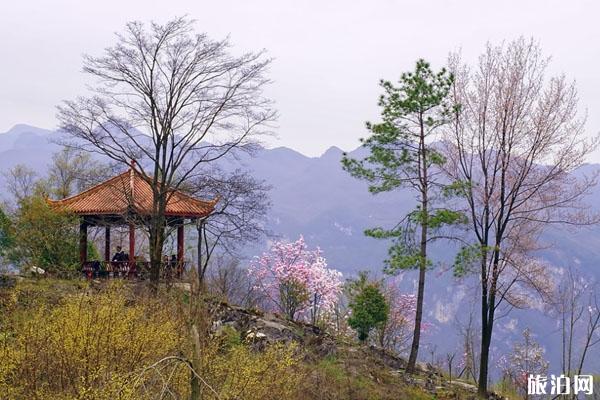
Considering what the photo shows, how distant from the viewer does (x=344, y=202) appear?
17950 cm

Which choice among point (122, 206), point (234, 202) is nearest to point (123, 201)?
→ point (122, 206)

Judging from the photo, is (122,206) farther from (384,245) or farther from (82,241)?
(384,245)

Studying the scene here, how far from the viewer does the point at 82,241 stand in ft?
55.6

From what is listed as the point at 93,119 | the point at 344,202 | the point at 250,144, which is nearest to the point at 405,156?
the point at 250,144

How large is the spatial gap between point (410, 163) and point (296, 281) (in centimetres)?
741

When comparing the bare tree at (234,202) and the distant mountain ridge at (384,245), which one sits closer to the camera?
the bare tree at (234,202)

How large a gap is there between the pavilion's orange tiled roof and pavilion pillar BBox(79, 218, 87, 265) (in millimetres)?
491

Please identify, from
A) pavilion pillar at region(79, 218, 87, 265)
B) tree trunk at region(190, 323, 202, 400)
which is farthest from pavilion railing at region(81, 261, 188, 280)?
Answer: tree trunk at region(190, 323, 202, 400)

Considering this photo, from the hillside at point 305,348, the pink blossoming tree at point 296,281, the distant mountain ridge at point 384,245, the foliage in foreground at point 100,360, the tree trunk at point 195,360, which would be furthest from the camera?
the distant mountain ridge at point 384,245

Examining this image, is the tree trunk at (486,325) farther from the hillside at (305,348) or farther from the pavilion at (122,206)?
the pavilion at (122,206)

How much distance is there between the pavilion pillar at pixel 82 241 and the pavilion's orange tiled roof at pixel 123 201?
49 cm

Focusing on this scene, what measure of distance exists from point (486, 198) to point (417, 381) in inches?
152

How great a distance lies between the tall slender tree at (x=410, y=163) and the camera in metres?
12.5

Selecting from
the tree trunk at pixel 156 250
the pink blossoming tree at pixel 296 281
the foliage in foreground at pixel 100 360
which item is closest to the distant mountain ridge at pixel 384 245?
the pink blossoming tree at pixel 296 281
